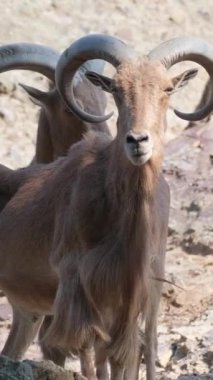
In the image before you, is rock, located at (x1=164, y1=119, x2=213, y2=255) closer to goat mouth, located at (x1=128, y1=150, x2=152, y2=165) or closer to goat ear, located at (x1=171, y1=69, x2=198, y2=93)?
goat ear, located at (x1=171, y1=69, x2=198, y2=93)

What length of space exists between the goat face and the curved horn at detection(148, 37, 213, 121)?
0.54ft

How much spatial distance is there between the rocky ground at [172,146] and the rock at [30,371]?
89 centimetres

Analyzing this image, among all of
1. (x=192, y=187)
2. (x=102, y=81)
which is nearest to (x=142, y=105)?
(x=102, y=81)

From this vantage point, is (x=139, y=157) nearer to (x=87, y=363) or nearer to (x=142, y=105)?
(x=142, y=105)

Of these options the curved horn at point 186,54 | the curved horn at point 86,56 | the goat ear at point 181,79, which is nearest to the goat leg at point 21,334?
the curved horn at point 86,56

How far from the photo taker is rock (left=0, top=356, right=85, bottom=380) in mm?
7012

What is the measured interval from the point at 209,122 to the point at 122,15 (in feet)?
12.7

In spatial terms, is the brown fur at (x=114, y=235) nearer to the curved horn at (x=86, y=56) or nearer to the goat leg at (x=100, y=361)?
the goat leg at (x=100, y=361)

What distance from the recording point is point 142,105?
8.09m

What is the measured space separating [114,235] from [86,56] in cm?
116

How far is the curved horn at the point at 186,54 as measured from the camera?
870 centimetres

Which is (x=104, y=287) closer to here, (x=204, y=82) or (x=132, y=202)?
(x=132, y=202)

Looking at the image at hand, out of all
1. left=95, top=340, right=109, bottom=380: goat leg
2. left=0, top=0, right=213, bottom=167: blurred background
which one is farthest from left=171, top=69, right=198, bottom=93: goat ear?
left=0, top=0, right=213, bottom=167: blurred background

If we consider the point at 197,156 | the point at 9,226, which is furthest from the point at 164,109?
the point at 197,156
